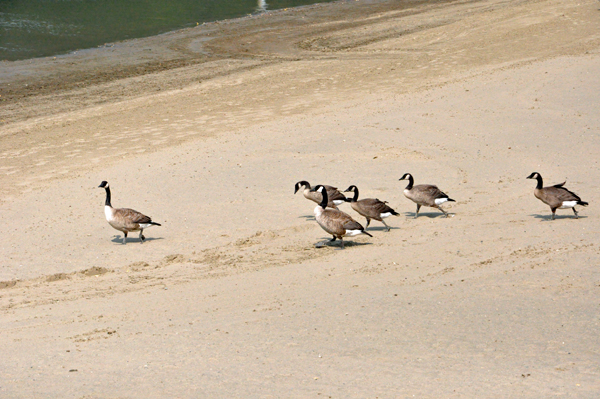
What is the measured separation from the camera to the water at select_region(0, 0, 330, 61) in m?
40.3

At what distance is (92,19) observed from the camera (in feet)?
157

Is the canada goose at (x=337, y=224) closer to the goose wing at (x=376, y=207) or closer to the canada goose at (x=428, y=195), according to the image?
the goose wing at (x=376, y=207)

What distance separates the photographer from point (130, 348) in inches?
344

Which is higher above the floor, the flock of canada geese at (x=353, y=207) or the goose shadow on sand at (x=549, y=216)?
the flock of canada geese at (x=353, y=207)

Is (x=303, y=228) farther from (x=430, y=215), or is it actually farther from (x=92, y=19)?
(x=92, y=19)

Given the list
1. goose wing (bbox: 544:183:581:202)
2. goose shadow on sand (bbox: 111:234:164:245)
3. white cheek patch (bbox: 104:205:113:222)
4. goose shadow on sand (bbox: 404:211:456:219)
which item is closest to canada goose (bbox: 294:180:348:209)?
goose shadow on sand (bbox: 404:211:456:219)

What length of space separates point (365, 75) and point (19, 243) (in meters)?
17.7

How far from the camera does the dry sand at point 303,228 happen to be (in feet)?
26.6

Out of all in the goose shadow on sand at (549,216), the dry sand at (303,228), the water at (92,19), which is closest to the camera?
the dry sand at (303,228)

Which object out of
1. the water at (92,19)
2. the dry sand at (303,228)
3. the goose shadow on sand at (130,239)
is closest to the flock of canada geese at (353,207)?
the goose shadow on sand at (130,239)

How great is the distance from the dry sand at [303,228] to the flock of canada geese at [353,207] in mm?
374

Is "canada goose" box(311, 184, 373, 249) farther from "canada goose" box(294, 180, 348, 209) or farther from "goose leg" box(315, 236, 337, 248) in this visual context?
"canada goose" box(294, 180, 348, 209)

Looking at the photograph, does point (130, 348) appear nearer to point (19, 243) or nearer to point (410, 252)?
point (410, 252)

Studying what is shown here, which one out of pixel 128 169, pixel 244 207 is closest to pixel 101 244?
pixel 244 207
